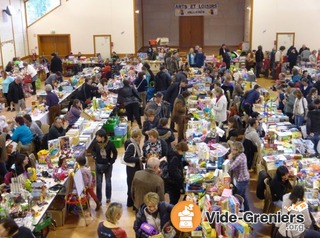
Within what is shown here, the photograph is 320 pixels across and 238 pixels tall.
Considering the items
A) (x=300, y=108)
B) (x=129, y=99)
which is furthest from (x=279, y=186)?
(x=129, y=99)

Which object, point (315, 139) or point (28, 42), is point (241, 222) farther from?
point (28, 42)

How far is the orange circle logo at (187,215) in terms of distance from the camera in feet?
15.3

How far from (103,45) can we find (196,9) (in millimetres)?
7769

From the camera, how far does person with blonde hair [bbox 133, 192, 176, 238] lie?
5469 mm

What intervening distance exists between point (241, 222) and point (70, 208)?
3.94 meters

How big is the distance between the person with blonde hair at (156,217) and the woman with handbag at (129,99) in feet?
23.8

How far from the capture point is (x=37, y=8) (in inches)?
901

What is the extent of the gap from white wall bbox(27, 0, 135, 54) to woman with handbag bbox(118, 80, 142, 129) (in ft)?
34.8

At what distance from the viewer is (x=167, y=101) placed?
1304 cm

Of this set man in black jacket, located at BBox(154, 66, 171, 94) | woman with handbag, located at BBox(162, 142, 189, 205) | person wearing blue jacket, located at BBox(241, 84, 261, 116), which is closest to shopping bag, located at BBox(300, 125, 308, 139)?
person wearing blue jacket, located at BBox(241, 84, 261, 116)

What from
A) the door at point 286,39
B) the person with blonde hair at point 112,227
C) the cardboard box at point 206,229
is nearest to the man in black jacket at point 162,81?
the cardboard box at point 206,229

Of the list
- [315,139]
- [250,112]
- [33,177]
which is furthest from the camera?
[250,112]

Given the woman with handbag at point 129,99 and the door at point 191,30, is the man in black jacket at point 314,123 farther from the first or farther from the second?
the door at point 191,30

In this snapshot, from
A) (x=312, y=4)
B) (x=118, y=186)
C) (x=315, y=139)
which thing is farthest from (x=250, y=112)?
(x=312, y=4)
